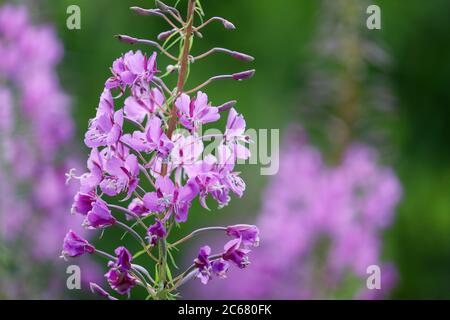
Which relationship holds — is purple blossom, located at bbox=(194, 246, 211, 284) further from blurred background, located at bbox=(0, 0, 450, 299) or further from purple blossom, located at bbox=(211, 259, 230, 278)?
blurred background, located at bbox=(0, 0, 450, 299)

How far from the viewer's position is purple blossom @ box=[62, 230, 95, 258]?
3285 millimetres

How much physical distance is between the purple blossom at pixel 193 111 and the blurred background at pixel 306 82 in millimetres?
4833

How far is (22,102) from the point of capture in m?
6.34

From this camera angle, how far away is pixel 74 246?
3.30 metres

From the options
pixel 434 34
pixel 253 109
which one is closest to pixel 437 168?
pixel 434 34

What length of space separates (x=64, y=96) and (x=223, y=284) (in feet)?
9.77

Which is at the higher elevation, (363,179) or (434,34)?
(434,34)

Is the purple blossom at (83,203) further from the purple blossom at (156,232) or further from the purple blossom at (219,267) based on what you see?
the purple blossom at (219,267)

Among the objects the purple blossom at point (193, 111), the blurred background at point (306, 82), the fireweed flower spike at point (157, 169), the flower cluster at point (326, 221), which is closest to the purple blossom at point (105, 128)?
the fireweed flower spike at point (157, 169)

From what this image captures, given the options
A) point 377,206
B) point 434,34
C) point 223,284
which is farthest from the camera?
point 434,34

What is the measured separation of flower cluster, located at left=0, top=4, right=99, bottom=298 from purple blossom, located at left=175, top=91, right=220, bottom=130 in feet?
9.78

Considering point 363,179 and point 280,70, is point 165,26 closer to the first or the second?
point 280,70
